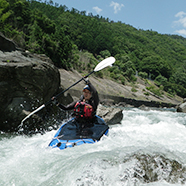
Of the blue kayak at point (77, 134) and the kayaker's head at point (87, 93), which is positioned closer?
the blue kayak at point (77, 134)

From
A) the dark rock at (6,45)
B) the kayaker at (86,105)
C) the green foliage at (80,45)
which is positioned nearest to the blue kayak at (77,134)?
the kayaker at (86,105)

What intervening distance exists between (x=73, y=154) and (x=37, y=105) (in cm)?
325

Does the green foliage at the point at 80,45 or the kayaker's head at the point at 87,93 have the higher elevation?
the green foliage at the point at 80,45

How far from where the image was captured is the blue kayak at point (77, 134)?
148 inches

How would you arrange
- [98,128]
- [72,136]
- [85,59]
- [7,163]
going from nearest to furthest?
[7,163], [72,136], [98,128], [85,59]

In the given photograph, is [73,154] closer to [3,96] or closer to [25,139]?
[25,139]

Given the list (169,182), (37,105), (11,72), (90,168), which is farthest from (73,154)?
(11,72)

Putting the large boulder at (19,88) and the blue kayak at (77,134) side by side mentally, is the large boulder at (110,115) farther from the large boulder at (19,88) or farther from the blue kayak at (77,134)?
the blue kayak at (77,134)

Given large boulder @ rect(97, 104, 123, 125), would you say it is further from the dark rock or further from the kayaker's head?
the dark rock

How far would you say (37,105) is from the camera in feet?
20.1

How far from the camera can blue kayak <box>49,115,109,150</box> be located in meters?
3.76

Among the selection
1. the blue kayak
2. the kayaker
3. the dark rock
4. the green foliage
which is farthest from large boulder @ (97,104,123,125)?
the green foliage

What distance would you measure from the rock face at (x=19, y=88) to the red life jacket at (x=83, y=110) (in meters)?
2.08

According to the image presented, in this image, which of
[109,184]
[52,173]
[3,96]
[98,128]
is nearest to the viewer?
[109,184]
